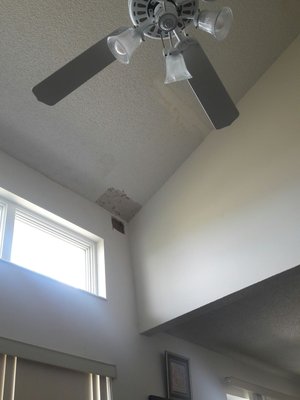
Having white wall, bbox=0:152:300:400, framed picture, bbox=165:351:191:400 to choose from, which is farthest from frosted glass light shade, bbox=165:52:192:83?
framed picture, bbox=165:351:191:400

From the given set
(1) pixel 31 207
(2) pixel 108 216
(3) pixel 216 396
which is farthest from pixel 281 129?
(3) pixel 216 396

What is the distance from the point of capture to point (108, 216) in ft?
10.9

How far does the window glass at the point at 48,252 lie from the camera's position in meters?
2.60

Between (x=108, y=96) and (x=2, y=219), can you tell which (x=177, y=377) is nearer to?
(x=2, y=219)

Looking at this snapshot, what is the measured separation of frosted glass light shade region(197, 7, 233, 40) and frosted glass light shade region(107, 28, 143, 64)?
0.76 feet

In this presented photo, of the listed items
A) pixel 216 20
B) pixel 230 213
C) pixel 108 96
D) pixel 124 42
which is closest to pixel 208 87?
pixel 216 20

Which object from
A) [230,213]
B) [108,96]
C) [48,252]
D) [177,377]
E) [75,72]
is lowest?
[177,377]

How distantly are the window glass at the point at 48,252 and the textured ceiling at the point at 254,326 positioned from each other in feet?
2.63

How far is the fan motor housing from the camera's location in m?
1.43

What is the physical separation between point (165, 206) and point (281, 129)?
1.06 m

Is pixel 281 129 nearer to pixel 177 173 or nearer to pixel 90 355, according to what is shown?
pixel 177 173

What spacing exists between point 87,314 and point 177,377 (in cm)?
92

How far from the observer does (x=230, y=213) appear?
2.81m

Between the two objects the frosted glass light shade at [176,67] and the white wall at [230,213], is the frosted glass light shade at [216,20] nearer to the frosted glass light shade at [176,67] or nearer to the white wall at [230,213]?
the frosted glass light shade at [176,67]
